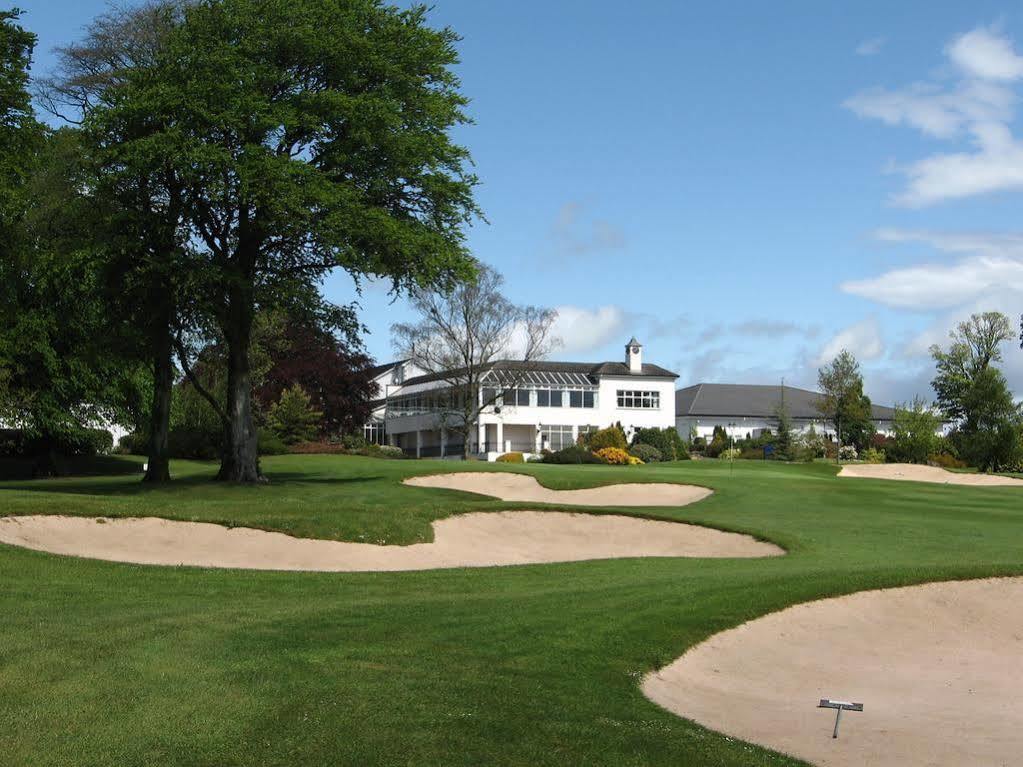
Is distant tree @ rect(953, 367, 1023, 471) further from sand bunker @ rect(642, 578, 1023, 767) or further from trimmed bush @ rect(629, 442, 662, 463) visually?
sand bunker @ rect(642, 578, 1023, 767)

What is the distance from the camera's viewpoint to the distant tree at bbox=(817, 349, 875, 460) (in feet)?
286

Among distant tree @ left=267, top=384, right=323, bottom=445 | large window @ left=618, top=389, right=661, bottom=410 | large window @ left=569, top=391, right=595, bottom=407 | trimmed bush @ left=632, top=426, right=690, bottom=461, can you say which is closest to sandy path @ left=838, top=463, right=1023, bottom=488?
trimmed bush @ left=632, top=426, right=690, bottom=461

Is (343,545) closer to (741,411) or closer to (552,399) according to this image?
(552,399)

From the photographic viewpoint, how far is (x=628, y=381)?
9488 cm

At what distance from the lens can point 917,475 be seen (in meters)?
56.6

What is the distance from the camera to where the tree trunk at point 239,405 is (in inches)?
1361

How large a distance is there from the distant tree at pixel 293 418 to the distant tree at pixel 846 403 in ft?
141

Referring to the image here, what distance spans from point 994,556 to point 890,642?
7841 mm

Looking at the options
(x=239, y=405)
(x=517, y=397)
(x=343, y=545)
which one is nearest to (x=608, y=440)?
(x=517, y=397)

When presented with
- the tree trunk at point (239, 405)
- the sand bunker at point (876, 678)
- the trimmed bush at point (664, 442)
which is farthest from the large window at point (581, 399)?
the sand bunker at point (876, 678)

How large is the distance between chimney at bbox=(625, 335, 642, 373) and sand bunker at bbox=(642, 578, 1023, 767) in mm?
78675

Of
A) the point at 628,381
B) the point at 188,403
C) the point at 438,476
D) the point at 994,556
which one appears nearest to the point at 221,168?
the point at 438,476

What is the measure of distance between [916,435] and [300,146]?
168 feet

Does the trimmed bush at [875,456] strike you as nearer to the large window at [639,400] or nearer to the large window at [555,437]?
the large window at [639,400]
